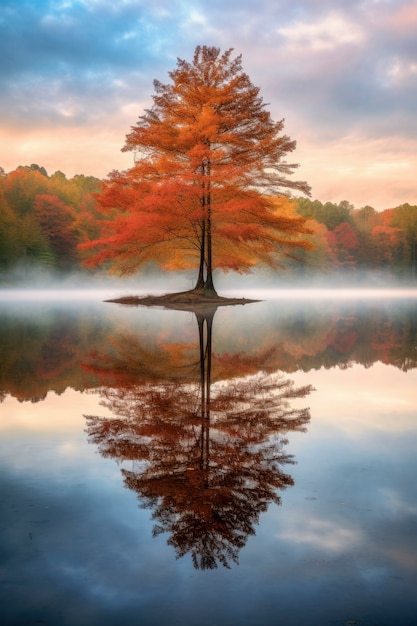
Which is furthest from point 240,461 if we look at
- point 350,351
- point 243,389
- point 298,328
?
point 298,328

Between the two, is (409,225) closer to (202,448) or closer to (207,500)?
(202,448)

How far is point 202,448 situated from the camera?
5320mm

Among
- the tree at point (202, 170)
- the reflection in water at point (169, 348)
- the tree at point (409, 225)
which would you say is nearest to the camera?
the reflection in water at point (169, 348)

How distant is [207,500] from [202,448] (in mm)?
1306

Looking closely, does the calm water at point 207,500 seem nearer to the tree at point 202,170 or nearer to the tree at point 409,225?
the tree at point 202,170

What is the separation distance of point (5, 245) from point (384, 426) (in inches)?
2413

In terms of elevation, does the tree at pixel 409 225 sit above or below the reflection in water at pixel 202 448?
above

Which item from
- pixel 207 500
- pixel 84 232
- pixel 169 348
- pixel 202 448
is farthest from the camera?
pixel 84 232

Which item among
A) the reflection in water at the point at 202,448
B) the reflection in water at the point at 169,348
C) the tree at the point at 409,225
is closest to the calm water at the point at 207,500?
the reflection in water at the point at 202,448

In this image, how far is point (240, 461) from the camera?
16.2ft

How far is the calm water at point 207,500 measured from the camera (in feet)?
9.36

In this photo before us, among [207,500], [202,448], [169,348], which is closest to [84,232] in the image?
[169,348]

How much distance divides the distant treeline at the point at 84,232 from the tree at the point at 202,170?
2757 mm

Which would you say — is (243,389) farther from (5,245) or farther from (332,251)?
(332,251)
